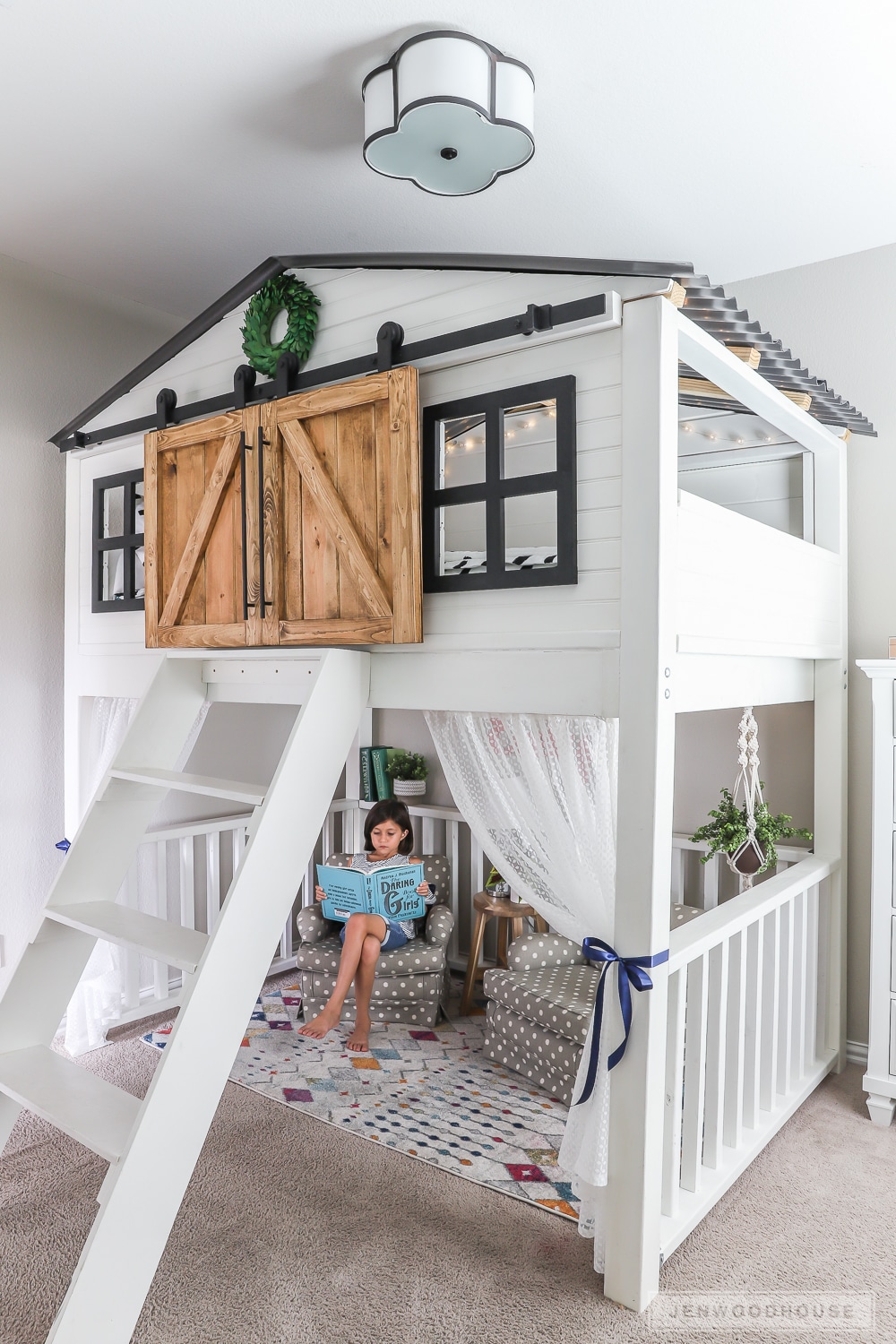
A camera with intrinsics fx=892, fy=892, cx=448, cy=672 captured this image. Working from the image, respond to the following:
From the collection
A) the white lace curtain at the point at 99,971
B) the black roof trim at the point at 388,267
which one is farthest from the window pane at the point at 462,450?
the white lace curtain at the point at 99,971

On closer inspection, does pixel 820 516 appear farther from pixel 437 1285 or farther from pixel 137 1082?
pixel 137 1082

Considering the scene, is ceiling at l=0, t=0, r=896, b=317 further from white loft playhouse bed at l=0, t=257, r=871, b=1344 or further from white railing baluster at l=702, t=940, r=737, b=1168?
white railing baluster at l=702, t=940, r=737, b=1168

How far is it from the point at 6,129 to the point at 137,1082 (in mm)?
2869

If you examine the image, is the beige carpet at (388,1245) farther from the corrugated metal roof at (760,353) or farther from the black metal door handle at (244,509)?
the corrugated metal roof at (760,353)

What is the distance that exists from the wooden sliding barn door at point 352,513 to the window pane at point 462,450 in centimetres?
9

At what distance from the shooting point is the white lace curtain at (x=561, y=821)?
2035 mm

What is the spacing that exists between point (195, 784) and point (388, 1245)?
1.20 m

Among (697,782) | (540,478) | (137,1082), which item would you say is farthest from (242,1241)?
(697,782)

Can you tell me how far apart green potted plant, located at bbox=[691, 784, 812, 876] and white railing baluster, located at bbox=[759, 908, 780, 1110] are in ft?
0.91

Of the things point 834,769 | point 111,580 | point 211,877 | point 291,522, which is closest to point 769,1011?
point 834,769

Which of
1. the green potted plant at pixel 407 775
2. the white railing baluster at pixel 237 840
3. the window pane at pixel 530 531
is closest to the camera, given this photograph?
the window pane at pixel 530 531

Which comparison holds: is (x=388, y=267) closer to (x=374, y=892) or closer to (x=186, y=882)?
(x=374, y=892)

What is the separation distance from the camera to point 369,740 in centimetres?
436

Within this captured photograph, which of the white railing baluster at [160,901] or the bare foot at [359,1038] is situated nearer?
the bare foot at [359,1038]
